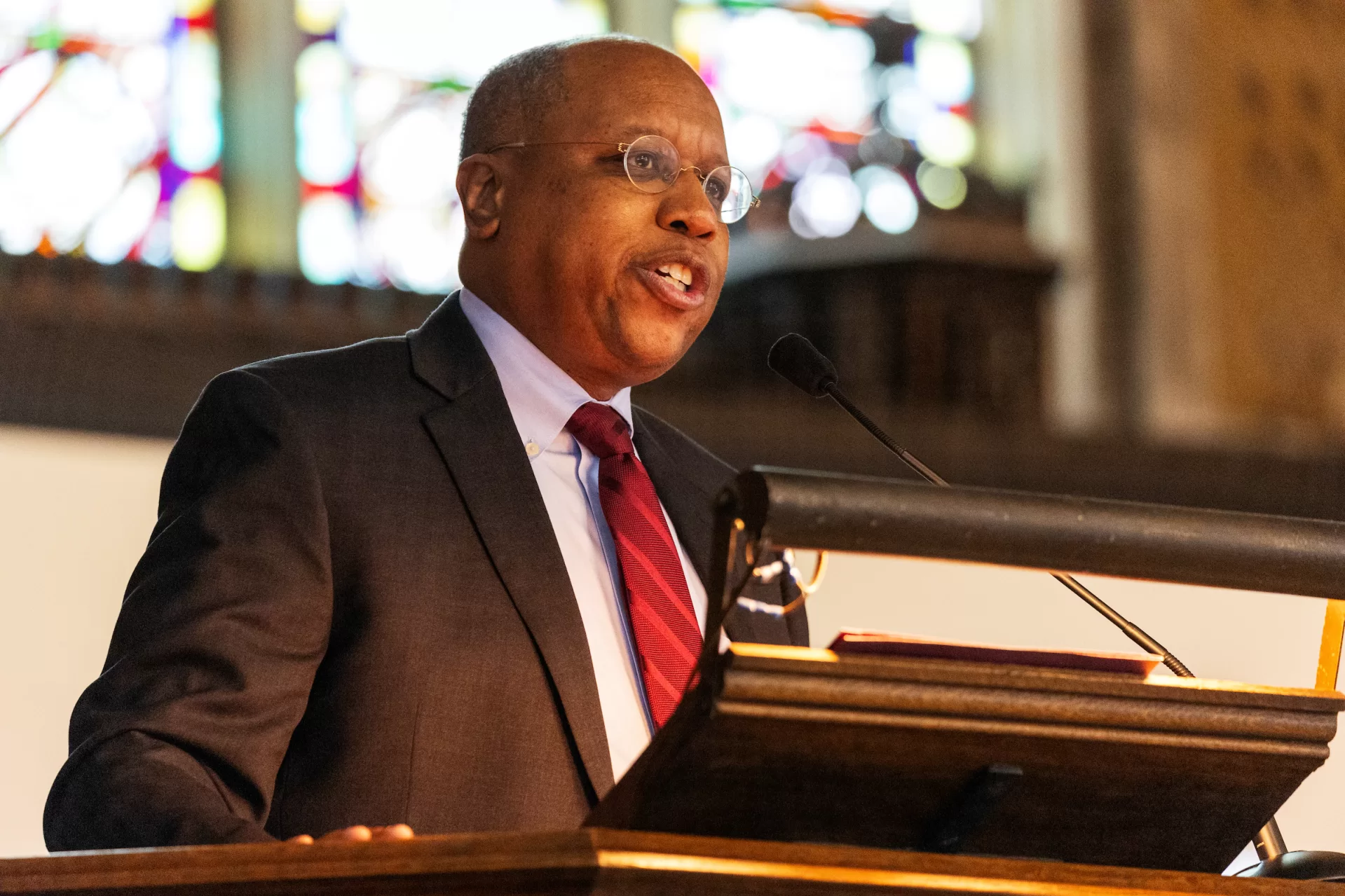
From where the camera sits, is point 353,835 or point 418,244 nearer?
point 353,835

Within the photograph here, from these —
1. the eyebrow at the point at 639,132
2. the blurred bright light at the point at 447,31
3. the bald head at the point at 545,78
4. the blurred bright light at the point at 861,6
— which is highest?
the blurred bright light at the point at 861,6

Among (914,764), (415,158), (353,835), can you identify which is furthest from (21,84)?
(914,764)

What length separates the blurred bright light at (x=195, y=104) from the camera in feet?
21.4

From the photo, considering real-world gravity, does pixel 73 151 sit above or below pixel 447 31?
below

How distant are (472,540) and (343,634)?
0.58ft

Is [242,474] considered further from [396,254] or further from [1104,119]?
[1104,119]

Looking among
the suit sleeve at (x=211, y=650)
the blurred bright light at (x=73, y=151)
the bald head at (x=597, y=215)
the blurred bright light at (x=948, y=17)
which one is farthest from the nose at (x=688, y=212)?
→ the blurred bright light at (x=948, y=17)

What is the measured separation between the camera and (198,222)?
6.45 m

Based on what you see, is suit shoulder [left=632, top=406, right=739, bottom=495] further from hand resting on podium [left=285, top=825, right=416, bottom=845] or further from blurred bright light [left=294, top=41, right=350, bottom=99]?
blurred bright light [left=294, top=41, right=350, bottom=99]

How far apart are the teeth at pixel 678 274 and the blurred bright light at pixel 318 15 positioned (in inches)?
185

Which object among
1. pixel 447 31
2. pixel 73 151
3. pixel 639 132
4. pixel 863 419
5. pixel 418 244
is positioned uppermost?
pixel 447 31

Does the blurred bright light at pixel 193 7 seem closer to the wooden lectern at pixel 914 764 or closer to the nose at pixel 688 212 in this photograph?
the nose at pixel 688 212

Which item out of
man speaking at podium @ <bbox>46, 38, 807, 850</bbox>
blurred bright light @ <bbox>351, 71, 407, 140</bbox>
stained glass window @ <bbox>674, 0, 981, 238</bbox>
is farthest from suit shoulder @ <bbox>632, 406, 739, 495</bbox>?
blurred bright light @ <bbox>351, 71, 407, 140</bbox>

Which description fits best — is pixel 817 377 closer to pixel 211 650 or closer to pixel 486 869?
pixel 211 650
